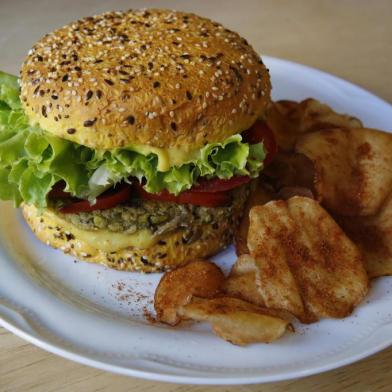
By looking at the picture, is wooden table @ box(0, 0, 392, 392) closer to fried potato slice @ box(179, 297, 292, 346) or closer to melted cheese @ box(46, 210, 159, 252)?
melted cheese @ box(46, 210, 159, 252)

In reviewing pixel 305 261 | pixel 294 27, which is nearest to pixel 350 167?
pixel 305 261

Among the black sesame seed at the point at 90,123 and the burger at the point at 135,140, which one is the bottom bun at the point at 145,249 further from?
the black sesame seed at the point at 90,123

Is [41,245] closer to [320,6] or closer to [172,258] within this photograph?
[172,258]

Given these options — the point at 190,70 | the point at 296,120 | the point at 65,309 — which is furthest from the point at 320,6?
the point at 65,309

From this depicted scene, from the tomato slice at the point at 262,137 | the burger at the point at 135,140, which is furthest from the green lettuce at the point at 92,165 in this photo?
the tomato slice at the point at 262,137

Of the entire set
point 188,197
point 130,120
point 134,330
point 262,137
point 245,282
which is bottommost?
point 134,330

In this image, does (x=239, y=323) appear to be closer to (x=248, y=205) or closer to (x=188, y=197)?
(x=188, y=197)
